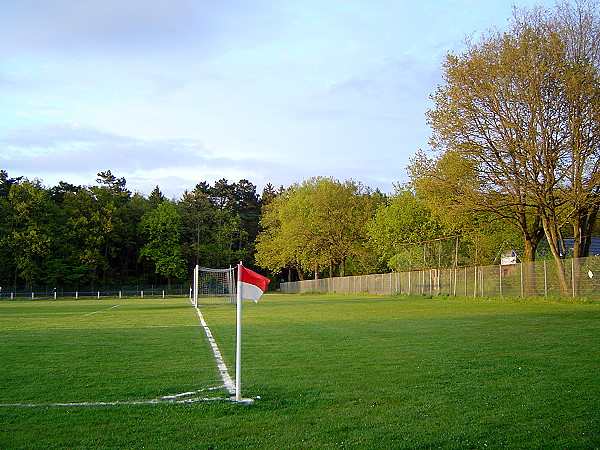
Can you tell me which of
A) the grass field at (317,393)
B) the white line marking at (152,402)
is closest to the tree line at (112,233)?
the grass field at (317,393)

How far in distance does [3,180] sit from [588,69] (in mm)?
72196

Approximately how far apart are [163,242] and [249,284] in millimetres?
77625

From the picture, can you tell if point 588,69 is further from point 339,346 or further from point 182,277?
point 182,277

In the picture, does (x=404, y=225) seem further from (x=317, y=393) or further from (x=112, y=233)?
(x=317, y=393)

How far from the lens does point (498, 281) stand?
103 feet

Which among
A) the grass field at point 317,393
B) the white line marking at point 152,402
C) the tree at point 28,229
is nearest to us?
the grass field at point 317,393

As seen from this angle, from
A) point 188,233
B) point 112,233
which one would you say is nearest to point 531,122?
point 112,233

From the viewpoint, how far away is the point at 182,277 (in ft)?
280

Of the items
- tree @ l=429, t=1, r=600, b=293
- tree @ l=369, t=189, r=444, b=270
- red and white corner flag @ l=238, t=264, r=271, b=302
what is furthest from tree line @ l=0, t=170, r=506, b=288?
red and white corner flag @ l=238, t=264, r=271, b=302

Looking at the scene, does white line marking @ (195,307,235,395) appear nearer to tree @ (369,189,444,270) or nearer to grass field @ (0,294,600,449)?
grass field @ (0,294,600,449)

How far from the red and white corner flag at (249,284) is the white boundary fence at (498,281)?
21897mm

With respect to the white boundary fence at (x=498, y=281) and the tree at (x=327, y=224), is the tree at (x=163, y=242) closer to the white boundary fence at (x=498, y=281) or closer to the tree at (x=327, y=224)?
the tree at (x=327, y=224)

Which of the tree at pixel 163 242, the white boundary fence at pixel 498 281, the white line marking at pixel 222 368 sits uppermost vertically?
the tree at pixel 163 242

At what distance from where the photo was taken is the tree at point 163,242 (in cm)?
8156
